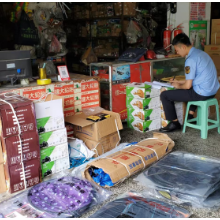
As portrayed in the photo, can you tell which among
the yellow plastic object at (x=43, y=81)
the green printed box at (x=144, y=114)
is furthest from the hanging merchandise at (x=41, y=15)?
the green printed box at (x=144, y=114)

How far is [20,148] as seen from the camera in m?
2.55

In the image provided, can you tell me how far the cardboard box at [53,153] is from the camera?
2.78m

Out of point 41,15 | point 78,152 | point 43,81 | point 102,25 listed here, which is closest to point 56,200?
point 78,152

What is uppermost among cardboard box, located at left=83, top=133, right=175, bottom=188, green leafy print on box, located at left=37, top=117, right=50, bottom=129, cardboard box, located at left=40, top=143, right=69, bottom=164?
green leafy print on box, located at left=37, top=117, right=50, bottom=129

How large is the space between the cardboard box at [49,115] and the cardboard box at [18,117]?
106 mm

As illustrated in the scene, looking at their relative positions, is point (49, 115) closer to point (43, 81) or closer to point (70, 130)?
point (43, 81)

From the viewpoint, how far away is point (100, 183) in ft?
8.74

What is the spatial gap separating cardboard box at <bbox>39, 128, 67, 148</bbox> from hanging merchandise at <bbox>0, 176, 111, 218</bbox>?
0.35 metres

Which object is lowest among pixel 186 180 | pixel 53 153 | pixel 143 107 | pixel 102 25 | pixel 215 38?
pixel 186 180

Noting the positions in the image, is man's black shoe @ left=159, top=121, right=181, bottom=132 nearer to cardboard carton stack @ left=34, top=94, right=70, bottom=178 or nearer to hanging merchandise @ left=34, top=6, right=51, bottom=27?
cardboard carton stack @ left=34, top=94, right=70, bottom=178

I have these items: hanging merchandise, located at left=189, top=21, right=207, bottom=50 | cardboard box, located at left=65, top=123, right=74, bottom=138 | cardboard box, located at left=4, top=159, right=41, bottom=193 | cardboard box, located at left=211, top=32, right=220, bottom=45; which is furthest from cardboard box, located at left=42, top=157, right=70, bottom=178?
cardboard box, located at left=211, top=32, right=220, bottom=45

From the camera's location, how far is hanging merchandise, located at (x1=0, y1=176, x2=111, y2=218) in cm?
222

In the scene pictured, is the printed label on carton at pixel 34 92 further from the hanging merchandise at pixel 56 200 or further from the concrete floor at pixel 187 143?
the concrete floor at pixel 187 143

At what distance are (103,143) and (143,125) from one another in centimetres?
93
